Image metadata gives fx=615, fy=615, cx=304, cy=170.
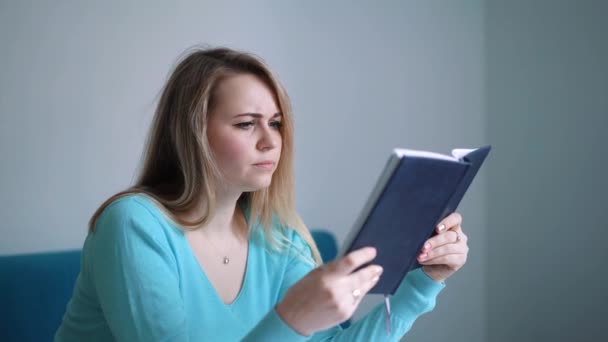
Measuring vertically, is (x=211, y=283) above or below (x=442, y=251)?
below

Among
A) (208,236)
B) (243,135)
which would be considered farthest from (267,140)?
(208,236)

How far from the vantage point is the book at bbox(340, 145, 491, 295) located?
781mm

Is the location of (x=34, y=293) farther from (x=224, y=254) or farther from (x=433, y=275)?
(x=433, y=275)

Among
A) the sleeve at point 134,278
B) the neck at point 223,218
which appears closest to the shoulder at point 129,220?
the sleeve at point 134,278

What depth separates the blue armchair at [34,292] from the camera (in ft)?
4.79

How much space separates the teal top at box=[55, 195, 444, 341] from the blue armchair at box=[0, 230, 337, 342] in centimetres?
33

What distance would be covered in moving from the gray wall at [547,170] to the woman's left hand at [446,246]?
1125mm

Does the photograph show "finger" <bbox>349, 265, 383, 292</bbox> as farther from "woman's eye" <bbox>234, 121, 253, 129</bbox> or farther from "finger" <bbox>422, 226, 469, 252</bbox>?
"woman's eye" <bbox>234, 121, 253, 129</bbox>

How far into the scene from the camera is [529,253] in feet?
7.10

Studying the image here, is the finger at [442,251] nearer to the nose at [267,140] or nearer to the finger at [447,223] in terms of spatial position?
the finger at [447,223]

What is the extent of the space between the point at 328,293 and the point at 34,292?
996mm

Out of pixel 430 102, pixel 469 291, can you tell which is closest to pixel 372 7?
pixel 430 102

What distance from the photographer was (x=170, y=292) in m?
1.01

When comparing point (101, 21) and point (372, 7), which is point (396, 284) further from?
point (372, 7)
